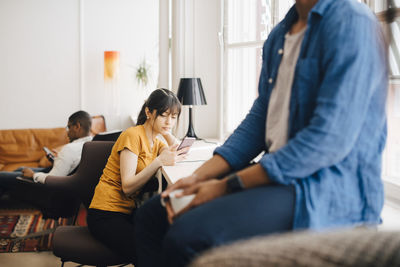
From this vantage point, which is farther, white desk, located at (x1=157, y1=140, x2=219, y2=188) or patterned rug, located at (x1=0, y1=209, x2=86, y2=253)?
patterned rug, located at (x1=0, y1=209, x2=86, y2=253)

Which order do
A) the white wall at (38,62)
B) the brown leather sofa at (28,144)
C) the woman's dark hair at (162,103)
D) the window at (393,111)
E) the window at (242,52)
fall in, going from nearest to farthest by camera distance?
1. the window at (393,111)
2. the woman's dark hair at (162,103)
3. the window at (242,52)
4. the brown leather sofa at (28,144)
5. the white wall at (38,62)

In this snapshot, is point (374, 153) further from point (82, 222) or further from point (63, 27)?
point (63, 27)

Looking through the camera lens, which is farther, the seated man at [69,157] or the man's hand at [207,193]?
the seated man at [69,157]

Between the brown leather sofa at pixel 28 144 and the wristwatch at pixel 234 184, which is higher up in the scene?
the wristwatch at pixel 234 184

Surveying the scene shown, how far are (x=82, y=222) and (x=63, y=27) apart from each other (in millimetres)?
2973

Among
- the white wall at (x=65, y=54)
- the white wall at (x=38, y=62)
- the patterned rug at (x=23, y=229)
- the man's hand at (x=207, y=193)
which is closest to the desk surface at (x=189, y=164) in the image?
the man's hand at (x=207, y=193)

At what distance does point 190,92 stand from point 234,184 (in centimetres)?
218

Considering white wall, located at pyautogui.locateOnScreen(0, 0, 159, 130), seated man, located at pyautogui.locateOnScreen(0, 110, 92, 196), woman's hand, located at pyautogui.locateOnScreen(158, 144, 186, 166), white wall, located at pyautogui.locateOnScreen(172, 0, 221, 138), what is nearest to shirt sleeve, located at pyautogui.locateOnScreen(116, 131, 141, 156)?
woman's hand, located at pyautogui.locateOnScreen(158, 144, 186, 166)

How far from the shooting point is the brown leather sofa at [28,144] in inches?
183

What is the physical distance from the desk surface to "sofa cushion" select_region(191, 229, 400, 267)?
45.3 inches

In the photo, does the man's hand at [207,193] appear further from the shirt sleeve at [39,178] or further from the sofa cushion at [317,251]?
the shirt sleeve at [39,178]

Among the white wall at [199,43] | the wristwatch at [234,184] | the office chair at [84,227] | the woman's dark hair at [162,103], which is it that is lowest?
the office chair at [84,227]

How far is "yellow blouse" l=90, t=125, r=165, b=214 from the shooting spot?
74.1 inches

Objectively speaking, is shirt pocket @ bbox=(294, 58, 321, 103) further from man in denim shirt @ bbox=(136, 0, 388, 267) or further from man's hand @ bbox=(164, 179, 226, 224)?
man's hand @ bbox=(164, 179, 226, 224)
